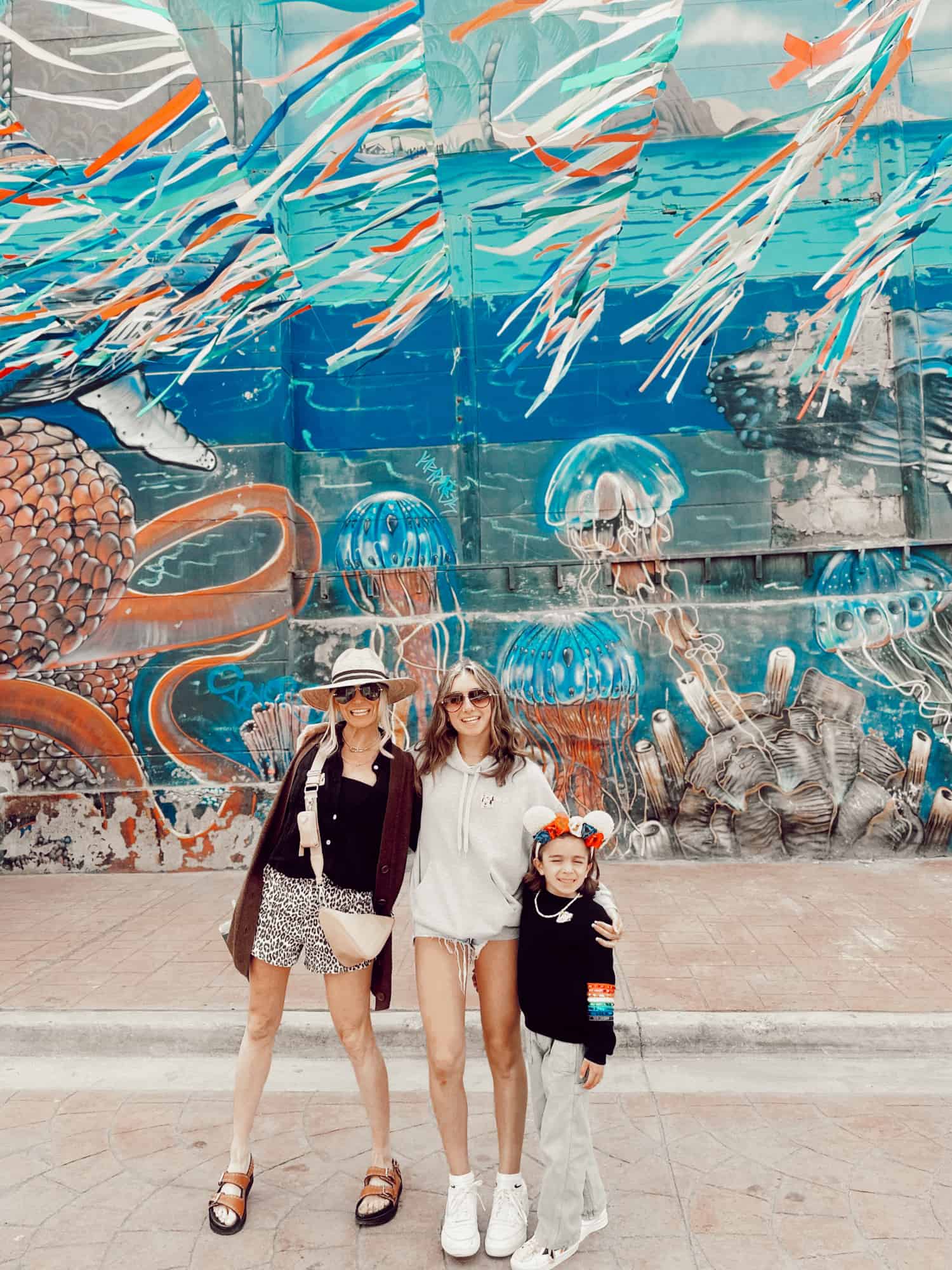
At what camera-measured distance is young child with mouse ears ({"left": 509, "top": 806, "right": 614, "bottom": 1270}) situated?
105 inches

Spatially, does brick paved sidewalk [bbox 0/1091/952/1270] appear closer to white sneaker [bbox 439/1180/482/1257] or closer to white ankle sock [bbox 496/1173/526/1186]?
white sneaker [bbox 439/1180/482/1257]

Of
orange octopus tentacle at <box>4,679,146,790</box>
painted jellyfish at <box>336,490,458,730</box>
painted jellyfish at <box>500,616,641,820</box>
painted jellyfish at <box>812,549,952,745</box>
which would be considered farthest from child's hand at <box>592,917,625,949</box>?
orange octopus tentacle at <box>4,679,146,790</box>

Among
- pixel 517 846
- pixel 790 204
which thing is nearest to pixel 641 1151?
pixel 517 846

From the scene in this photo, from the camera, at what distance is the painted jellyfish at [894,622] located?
7844 mm

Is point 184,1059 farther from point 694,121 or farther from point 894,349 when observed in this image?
point 694,121

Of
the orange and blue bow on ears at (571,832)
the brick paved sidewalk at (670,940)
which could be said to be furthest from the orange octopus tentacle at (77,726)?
the orange and blue bow on ears at (571,832)

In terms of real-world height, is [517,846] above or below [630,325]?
below

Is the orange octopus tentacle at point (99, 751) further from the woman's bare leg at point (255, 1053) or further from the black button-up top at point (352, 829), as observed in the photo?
the black button-up top at point (352, 829)

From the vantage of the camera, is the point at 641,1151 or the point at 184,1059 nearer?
the point at 641,1151

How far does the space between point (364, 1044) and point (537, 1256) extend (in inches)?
32.2

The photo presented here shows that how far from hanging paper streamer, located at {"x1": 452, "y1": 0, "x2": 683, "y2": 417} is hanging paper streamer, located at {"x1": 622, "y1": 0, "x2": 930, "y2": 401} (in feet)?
1.95

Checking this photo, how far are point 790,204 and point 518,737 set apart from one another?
7204 mm

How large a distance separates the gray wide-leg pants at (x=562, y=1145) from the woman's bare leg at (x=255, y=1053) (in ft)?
3.05

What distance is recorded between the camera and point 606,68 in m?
8.05
